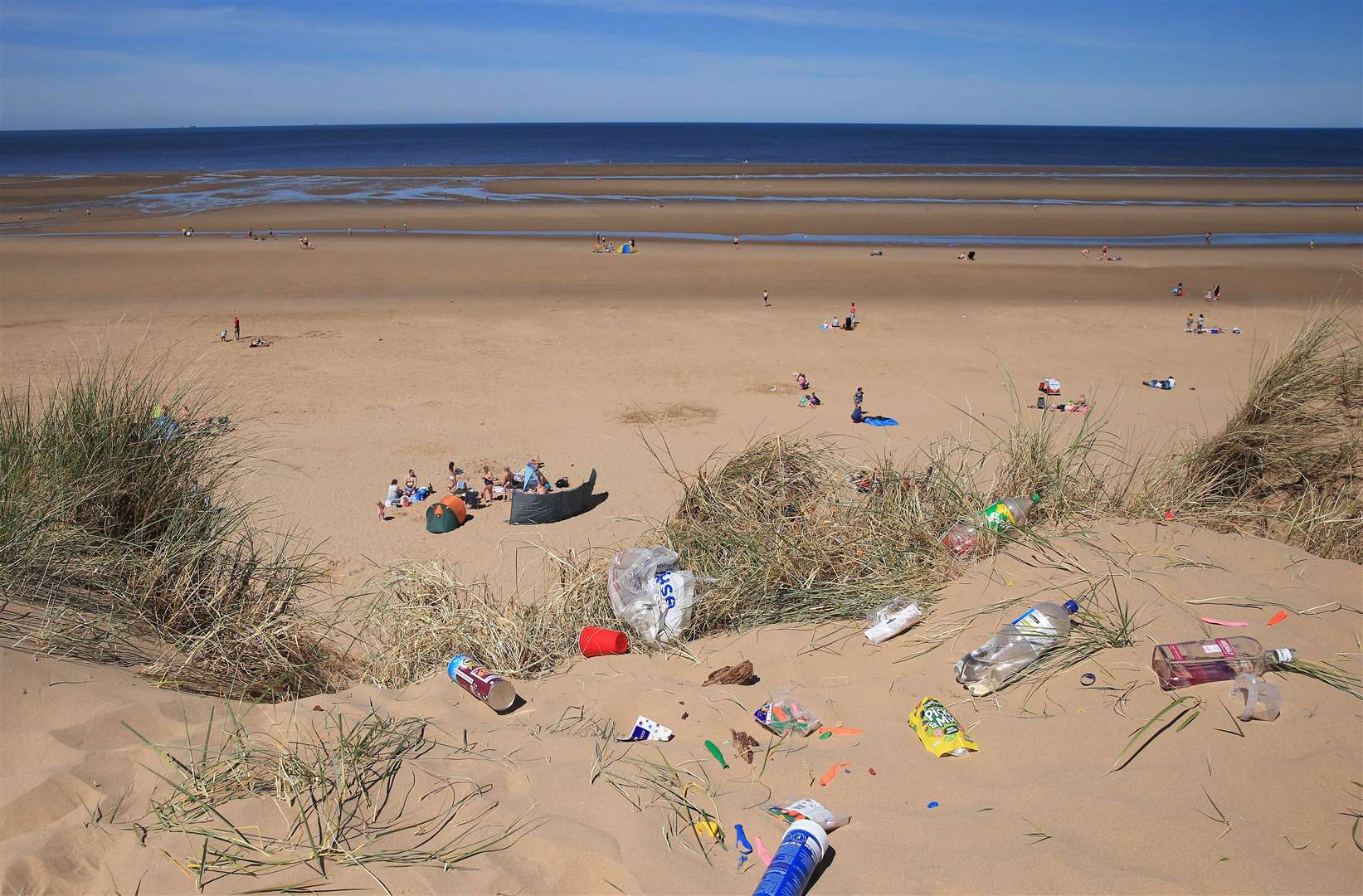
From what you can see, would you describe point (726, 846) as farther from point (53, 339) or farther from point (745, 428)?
point (53, 339)

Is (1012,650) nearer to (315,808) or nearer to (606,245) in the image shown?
(315,808)

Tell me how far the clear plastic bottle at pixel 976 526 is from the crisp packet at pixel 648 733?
7.55 ft

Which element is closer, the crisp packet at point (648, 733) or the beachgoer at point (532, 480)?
the crisp packet at point (648, 733)

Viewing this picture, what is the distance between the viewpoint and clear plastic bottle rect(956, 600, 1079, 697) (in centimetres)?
387

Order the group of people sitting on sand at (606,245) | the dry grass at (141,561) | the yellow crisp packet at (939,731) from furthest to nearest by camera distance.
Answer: the group of people sitting on sand at (606,245)
the dry grass at (141,561)
the yellow crisp packet at (939,731)

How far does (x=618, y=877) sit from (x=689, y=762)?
29.6 inches

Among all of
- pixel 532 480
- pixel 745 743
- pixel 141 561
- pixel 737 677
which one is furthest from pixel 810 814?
pixel 532 480

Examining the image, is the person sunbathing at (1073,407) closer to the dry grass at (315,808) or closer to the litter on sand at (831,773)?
the litter on sand at (831,773)

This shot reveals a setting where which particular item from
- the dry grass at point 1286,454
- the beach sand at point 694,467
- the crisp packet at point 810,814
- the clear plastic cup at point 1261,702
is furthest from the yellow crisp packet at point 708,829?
the dry grass at point 1286,454

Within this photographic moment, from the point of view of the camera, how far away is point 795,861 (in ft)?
9.18

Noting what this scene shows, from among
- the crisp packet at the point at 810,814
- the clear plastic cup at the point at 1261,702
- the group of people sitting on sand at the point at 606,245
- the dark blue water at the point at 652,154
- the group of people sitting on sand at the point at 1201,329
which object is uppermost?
the dark blue water at the point at 652,154

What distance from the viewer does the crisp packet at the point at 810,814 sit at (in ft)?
10.1

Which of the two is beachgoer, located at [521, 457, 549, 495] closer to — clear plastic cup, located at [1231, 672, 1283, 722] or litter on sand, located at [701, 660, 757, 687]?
litter on sand, located at [701, 660, 757, 687]

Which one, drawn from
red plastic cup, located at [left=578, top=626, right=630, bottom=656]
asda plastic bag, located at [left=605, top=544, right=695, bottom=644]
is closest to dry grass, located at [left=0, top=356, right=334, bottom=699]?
red plastic cup, located at [left=578, top=626, right=630, bottom=656]
